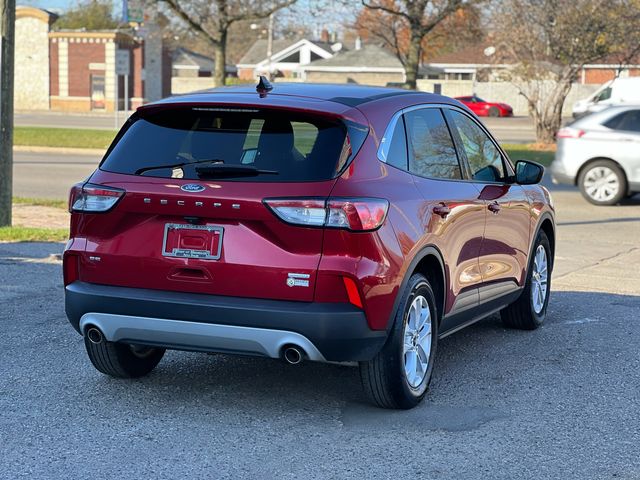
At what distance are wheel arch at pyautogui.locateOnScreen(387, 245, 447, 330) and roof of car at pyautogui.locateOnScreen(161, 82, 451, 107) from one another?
878mm

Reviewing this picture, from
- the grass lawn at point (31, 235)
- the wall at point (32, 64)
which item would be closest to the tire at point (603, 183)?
the grass lawn at point (31, 235)

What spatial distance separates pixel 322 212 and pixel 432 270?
1.18 metres

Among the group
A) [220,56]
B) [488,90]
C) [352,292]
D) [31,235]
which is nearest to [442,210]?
[352,292]

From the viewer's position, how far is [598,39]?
30.9 meters

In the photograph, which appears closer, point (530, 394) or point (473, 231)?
point (530, 394)

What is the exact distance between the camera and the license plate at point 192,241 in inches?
211

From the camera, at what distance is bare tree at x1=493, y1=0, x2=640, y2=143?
30609mm

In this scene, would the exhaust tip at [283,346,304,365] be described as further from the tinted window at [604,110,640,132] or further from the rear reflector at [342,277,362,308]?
the tinted window at [604,110,640,132]

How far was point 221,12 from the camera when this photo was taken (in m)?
28.8

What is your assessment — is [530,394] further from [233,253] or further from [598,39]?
[598,39]

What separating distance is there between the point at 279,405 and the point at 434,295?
43.0 inches

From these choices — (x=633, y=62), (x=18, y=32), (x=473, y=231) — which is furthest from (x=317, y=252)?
(x=18, y=32)

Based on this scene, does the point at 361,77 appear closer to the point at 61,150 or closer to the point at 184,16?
the point at 184,16

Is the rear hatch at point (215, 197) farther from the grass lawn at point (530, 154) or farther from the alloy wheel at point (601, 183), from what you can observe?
the grass lawn at point (530, 154)
